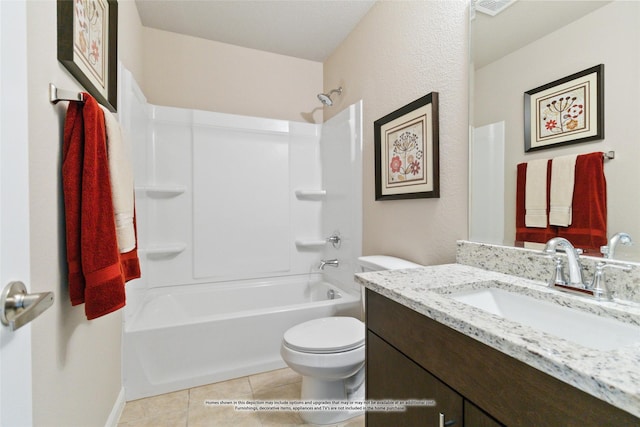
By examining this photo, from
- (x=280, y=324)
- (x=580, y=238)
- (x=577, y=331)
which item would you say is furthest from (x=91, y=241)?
(x=580, y=238)

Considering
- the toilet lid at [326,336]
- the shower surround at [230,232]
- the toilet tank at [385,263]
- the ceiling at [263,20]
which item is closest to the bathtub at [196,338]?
the shower surround at [230,232]

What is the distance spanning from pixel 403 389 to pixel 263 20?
2.56 meters

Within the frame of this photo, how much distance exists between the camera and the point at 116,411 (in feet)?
5.13

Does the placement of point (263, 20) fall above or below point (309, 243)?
above

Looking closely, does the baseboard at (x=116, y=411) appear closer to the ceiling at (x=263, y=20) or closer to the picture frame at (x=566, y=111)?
the picture frame at (x=566, y=111)

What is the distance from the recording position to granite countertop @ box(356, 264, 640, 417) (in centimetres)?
47

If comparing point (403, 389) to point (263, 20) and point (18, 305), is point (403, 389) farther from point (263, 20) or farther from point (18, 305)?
point (263, 20)

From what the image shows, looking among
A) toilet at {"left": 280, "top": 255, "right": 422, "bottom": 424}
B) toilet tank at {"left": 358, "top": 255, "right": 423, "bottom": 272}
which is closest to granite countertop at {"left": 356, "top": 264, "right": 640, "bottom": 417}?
toilet tank at {"left": 358, "top": 255, "right": 423, "bottom": 272}

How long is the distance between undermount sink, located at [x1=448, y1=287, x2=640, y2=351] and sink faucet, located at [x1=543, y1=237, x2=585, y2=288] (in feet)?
0.34

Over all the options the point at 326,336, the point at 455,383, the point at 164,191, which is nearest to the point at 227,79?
the point at 164,191

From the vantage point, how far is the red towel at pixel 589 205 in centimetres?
94

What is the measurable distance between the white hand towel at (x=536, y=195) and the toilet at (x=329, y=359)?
680 mm

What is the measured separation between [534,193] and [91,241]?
1.60m

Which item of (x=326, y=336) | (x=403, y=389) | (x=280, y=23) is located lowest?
(x=326, y=336)
